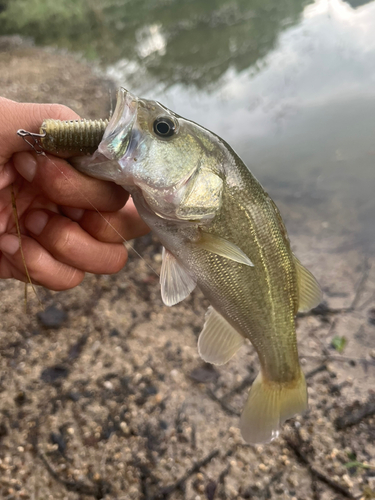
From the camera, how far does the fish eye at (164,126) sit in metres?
1.59

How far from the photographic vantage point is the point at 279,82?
10250 mm

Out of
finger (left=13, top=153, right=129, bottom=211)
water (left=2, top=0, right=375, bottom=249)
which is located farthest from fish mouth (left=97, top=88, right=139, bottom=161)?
water (left=2, top=0, right=375, bottom=249)

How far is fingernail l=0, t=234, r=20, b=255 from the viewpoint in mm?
2143

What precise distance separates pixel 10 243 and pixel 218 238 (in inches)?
51.2

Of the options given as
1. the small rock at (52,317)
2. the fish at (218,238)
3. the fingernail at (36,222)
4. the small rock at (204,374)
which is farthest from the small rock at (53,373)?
the fish at (218,238)

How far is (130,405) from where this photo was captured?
2715 mm

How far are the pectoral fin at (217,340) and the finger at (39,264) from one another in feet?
2.96

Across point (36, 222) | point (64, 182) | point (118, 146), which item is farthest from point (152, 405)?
point (118, 146)

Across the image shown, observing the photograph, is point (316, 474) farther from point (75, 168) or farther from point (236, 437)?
point (75, 168)

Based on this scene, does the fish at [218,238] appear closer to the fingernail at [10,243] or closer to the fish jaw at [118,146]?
the fish jaw at [118,146]

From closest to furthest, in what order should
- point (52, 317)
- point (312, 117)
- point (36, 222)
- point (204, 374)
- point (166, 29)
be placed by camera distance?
point (36, 222) < point (204, 374) < point (52, 317) < point (312, 117) < point (166, 29)

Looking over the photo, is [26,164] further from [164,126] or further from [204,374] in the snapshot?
[204,374]

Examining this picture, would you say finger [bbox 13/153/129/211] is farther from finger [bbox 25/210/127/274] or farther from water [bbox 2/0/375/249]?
water [bbox 2/0/375/249]

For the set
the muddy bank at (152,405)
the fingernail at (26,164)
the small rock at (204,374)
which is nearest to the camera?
the fingernail at (26,164)
